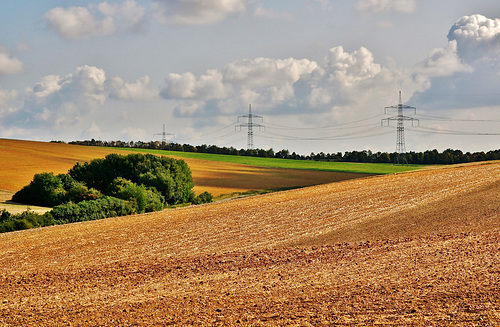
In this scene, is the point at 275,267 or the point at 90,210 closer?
the point at 275,267

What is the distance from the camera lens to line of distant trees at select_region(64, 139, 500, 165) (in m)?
96.6

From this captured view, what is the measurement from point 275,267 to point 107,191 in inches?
1453

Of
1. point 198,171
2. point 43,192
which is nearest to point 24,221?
point 43,192

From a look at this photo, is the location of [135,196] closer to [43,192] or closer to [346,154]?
[43,192]

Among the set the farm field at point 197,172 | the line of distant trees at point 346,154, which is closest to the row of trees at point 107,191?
the farm field at point 197,172

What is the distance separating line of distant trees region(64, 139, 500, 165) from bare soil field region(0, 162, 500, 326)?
64.6m

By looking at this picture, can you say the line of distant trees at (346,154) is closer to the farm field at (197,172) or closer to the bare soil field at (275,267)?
the farm field at (197,172)

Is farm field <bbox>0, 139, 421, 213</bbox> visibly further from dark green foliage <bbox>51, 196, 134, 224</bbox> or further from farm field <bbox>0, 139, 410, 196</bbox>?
dark green foliage <bbox>51, 196, 134, 224</bbox>

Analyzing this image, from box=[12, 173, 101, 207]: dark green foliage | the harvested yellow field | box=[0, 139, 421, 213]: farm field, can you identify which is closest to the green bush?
box=[0, 139, 421, 213]: farm field

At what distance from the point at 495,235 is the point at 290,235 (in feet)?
30.2

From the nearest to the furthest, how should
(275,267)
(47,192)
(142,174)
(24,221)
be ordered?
(275,267) → (24,221) → (47,192) → (142,174)

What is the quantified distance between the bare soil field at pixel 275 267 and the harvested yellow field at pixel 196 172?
31.2 m

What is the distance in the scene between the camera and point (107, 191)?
53.4 metres

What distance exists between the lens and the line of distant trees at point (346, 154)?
9658 centimetres
